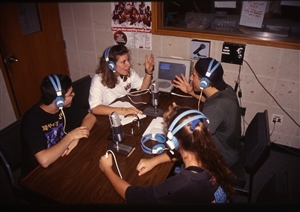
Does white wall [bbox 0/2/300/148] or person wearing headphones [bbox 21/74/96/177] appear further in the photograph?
white wall [bbox 0/2/300/148]

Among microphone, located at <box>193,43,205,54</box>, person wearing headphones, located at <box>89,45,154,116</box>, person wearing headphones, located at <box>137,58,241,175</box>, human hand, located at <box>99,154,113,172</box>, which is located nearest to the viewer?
human hand, located at <box>99,154,113,172</box>

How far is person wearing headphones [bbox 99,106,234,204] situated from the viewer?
1.13 meters

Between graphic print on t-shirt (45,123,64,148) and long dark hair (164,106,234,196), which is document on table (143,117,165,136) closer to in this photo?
long dark hair (164,106,234,196)

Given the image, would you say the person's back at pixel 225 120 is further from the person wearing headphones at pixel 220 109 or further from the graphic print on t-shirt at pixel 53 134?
the graphic print on t-shirt at pixel 53 134

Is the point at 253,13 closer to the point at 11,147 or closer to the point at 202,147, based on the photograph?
the point at 202,147

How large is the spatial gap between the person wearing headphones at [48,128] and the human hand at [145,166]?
1.57ft

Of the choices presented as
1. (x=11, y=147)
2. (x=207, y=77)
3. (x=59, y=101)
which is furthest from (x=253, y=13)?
(x=11, y=147)

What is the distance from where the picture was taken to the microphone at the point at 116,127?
1520 millimetres

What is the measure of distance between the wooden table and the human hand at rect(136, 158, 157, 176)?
0.02 metres

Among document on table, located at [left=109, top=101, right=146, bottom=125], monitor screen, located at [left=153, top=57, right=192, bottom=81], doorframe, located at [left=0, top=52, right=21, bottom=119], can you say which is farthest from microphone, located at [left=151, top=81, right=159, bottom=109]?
doorframe, located at [left=0, top=52, right=21, bottom=119]

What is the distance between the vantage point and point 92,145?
167cm

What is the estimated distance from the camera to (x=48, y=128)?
1721 mm

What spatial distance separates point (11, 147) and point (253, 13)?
2.38m

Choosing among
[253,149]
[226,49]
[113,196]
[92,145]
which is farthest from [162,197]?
[226,49]
